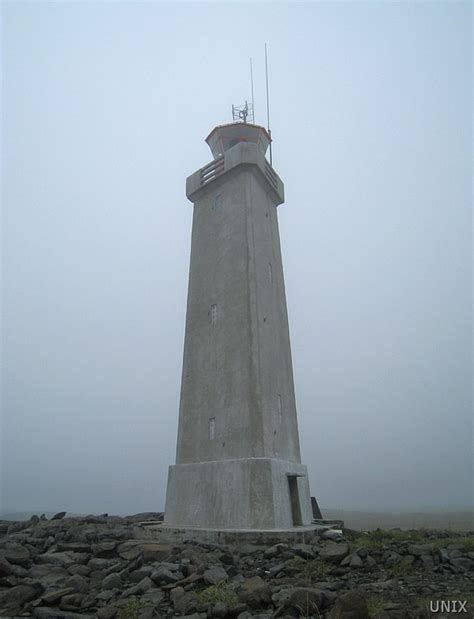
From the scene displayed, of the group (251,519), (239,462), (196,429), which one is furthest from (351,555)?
(196,429)

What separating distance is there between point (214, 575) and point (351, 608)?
3370 millimetres

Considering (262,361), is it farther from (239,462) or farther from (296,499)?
(296,499)

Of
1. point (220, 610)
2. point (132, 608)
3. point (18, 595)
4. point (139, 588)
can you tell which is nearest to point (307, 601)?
point (220, 610)

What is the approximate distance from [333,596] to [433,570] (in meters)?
3.78

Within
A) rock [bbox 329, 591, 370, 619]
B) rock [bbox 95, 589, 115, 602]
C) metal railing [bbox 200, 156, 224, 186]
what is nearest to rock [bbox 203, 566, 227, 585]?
rock [bbox 95, 589, 115, 602]

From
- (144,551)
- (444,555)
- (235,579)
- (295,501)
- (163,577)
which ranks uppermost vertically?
(295,501)

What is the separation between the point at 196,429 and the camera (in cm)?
1664

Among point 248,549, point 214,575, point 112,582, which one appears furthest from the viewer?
point 248,549

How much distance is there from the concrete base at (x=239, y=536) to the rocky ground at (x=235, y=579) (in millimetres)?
416

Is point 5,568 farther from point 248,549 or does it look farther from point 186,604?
point 248,549

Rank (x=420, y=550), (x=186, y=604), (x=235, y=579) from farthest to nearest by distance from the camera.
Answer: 1. (x=420, y=550)
2. (x=235, y=579)
3. (x=186, y=604)

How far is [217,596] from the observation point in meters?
7.68

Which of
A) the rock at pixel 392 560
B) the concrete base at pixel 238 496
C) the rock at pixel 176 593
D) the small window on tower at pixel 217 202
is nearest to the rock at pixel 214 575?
the rock at pixel 176 593

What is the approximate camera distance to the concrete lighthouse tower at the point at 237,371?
14477 millimetres
